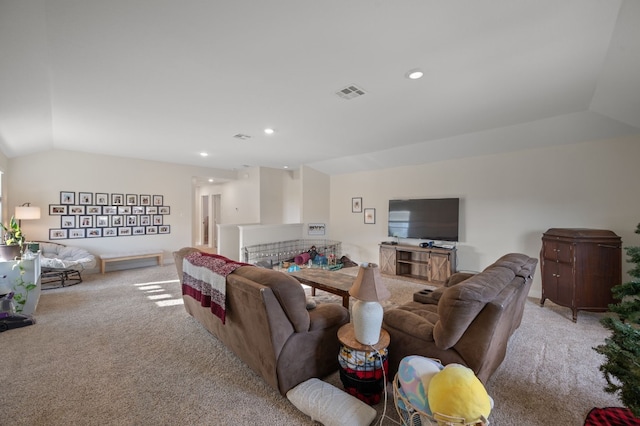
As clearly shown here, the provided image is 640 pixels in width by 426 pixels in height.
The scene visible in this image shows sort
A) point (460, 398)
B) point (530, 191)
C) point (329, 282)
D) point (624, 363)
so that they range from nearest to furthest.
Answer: point (460, 398)
point (624, 363)
point (329, 282)
point (530, 191)

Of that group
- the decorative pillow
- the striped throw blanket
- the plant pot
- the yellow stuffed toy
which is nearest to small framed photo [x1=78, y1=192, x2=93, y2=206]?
the plant pot

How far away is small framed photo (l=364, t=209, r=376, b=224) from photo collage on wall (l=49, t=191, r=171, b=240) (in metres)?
4.94

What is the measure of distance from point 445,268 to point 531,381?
2.84m

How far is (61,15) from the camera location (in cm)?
173

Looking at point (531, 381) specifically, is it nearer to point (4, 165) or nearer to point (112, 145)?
point (112, 145)

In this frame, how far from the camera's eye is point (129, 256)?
5.84 meters

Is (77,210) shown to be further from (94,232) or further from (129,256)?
(129,256)

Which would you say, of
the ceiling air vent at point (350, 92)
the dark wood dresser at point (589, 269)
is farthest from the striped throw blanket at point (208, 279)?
the dark wood dresser at point (589, 269)

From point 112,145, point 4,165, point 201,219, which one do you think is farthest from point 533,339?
point 201,219

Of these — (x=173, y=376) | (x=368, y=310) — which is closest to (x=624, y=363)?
(x=368, y=310)

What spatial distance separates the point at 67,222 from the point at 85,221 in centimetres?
28

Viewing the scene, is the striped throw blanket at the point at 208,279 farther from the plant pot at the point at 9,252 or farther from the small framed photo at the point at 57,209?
the small framed photo at the point at 57,209

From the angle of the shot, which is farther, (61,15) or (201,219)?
(201,219)

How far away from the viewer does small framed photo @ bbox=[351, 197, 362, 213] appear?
682 cm
